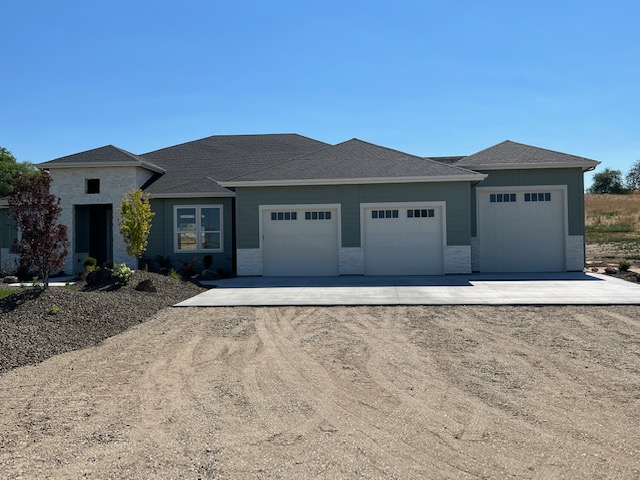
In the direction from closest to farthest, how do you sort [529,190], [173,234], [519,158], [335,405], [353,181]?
[335,405] < [353,181] < [529,190] < [519,158] < [173,234]

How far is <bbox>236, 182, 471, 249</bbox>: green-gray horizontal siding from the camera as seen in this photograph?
1672 centimetres

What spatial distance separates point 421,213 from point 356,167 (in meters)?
2.72

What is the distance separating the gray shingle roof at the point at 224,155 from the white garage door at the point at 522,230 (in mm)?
8956

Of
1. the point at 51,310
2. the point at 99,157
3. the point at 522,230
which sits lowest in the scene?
the point at 51,310

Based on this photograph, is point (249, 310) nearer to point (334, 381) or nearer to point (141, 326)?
point (141, 326)

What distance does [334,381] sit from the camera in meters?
5.81

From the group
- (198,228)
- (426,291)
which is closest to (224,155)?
(198,228)

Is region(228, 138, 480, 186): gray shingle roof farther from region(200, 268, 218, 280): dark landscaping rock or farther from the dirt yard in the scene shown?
the dirt yard

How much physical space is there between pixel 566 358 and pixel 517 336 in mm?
1371

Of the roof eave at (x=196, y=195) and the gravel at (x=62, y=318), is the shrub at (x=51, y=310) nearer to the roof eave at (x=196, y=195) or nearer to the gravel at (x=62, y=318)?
the gravel at (x=62, y=318)

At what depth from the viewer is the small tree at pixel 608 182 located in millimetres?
82312

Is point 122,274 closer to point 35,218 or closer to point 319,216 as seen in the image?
point 35,218

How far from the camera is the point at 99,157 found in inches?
775

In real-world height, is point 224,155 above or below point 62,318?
above
